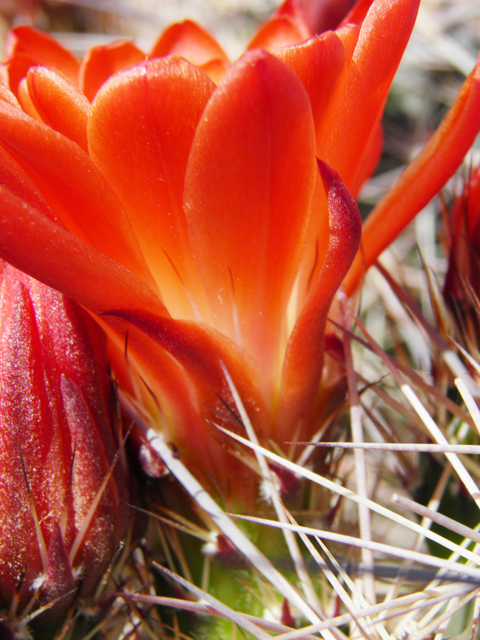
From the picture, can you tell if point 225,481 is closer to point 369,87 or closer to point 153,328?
point 153,328

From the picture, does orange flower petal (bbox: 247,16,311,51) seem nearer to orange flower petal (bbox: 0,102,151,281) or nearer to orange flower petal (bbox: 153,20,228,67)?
orange flower petal (bbox: 153,20,228,67)

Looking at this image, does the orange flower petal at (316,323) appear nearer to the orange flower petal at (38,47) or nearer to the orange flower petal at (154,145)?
the orange flower petal at (154,145)

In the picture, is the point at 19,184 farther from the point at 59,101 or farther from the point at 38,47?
the point at 38,47

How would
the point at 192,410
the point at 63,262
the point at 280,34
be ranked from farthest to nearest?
the point at 280,34 < the point at 192,410 < the point at 63,262

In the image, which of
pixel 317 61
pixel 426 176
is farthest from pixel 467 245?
pixel 317 61

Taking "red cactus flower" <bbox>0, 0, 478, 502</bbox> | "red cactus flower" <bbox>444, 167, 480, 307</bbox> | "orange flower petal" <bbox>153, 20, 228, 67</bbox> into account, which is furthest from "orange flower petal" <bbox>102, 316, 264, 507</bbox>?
"orange flower petal" <bbox>153, 20, 228, 67</bbox>

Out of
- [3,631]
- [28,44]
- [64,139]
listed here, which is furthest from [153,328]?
[28,44]
